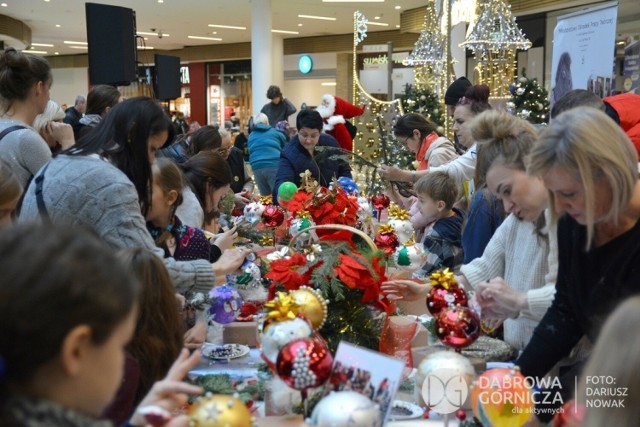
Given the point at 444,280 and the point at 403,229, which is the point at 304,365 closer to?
the point at 444,280

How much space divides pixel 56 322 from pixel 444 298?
49.7 inches

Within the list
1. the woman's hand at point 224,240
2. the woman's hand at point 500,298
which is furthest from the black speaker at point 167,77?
the woman's hand at point 500,298

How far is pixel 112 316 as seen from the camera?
898mm

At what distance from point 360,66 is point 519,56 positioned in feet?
11.5

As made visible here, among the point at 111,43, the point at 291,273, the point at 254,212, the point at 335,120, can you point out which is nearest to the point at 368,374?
the point at 291,273

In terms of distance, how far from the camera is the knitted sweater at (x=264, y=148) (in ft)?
23.0

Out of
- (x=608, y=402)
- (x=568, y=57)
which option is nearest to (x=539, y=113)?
(x=568, y=57)

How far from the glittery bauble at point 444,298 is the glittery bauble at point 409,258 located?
1.03 m

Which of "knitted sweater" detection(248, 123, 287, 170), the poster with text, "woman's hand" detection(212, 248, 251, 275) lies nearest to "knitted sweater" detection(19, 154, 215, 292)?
"woman's hand" detection(212, 248, 251, 275)

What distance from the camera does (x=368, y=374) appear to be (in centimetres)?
143

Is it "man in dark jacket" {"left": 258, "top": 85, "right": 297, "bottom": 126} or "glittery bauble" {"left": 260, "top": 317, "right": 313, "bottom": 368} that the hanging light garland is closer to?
"man in dark jacket" {"left": 258, "top": 85, "right": 297, "bottom": 126}

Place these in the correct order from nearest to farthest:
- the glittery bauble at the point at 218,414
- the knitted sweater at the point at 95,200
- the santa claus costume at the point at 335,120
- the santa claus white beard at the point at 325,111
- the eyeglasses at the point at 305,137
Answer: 1. the glittery bauble at the point at 218,414
2. the knitted sweater at the point at 95,200
3. the eyeglasses at the point at 305,137
4. the santa claus costume at the point at 335,120
5. the santa claus white beard at the point at 325,111

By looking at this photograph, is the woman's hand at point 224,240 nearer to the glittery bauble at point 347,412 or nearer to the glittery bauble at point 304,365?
the glittery bauble at point 304,365

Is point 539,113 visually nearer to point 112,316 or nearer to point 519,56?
point 112,316
